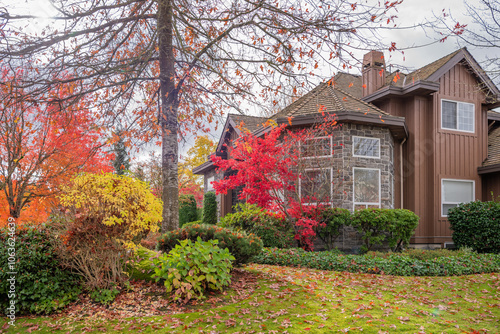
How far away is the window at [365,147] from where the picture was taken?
39.6ft

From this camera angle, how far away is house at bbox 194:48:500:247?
1205cm

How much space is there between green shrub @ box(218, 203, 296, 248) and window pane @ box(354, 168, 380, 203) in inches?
115

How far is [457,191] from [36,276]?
14.4 meters

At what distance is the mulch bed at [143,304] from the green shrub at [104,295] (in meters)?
0.06

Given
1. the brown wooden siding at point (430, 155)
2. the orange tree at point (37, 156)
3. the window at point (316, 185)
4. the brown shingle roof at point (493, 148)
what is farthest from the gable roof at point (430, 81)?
the orange tree at point (37, 156)

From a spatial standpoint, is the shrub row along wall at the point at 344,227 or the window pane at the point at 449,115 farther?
the window pane at the point at 449,115

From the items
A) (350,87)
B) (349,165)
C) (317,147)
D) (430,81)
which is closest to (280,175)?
(317,147)

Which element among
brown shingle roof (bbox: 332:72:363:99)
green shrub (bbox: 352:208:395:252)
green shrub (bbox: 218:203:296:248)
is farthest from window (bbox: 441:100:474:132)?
green shrub (bbox: 218:203:296:248)

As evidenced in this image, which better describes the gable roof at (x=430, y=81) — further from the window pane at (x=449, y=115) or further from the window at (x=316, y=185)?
the window at (x=316, y=185)

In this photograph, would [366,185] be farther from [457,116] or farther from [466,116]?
[466,116]

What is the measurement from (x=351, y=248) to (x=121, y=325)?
800 centimetres

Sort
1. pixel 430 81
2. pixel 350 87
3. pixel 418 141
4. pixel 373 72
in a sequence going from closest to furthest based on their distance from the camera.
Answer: pixel 430 81 < pixel 418 141 < pixel 373 72 < pixel 350 87

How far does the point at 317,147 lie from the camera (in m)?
11.5

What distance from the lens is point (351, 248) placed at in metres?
11.3
